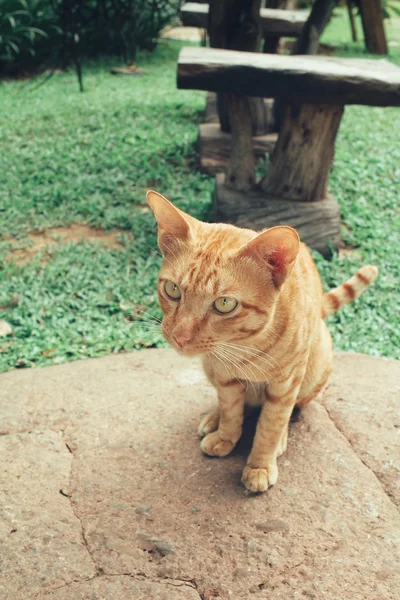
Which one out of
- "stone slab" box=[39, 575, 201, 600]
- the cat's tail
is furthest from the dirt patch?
"stone slab" box=[39, 575, 201, 600]

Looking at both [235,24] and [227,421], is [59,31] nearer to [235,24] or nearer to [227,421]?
[235,24]

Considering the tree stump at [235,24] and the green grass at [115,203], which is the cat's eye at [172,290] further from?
the tree stump at [235,24]

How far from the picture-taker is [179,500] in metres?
2.21

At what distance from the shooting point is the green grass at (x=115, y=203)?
3.75m

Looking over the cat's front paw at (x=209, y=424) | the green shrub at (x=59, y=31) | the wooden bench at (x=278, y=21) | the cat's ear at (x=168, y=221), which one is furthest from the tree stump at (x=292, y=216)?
the green shrub at (x=59, y=31)

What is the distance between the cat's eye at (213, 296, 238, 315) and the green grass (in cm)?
51

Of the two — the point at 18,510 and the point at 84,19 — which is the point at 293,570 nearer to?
the point at 18,510

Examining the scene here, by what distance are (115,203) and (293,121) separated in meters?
1.72

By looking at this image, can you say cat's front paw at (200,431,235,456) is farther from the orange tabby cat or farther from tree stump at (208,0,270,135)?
tree stump at (208,0,270,135)

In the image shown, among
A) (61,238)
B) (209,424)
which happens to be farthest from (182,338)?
(61,238)

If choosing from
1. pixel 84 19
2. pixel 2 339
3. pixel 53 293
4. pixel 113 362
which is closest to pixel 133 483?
pixel 113 362

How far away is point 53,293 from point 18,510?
2.12m

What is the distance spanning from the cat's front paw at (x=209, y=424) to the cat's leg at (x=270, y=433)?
0.26 m

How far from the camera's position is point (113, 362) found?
3.22 meters
